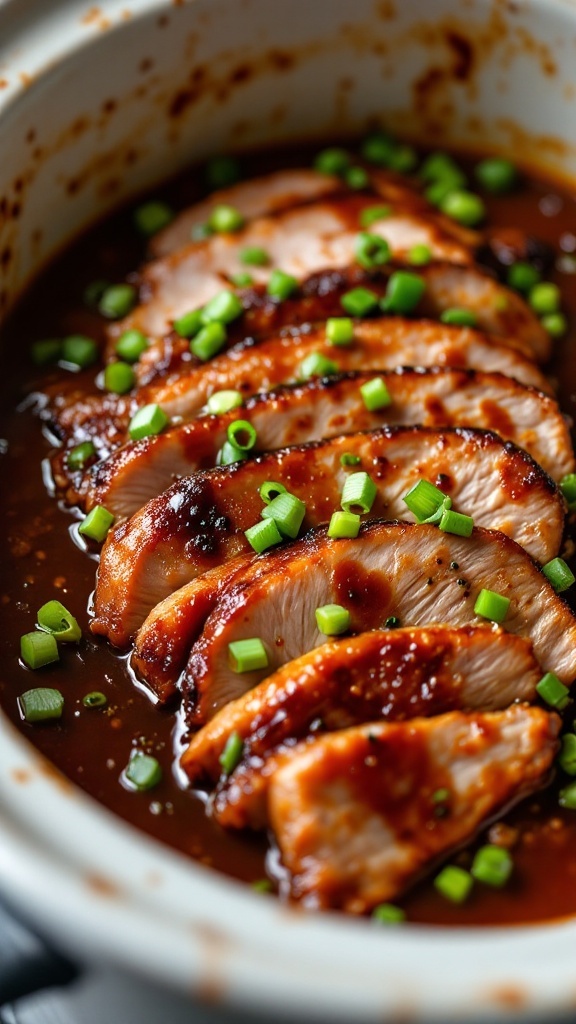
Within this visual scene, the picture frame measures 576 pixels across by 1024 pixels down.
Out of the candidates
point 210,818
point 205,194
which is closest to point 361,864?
point 210,818

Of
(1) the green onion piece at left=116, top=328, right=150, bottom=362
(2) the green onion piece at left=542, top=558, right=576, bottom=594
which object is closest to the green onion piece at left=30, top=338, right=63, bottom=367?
(1) the green onion piece at left=116, top=328, right=150, bottom=362

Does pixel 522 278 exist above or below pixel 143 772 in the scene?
below

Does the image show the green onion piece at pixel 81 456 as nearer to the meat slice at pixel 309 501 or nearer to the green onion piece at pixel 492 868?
the meat slice at pixel 309 501

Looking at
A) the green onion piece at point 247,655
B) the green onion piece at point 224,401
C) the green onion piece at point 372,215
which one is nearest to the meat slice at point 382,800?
the green onion piece at point 247,655

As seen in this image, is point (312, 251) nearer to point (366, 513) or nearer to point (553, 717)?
point (366, 513)

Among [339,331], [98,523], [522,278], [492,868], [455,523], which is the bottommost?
[492,868]

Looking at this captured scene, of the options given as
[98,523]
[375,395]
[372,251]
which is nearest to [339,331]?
[375,395]

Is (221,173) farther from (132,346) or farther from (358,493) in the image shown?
(358,493)
